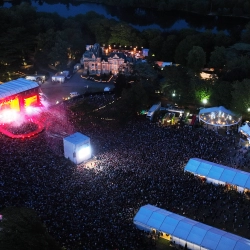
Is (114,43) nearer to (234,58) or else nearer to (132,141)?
(234,58)

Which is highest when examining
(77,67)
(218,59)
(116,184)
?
(218,59)

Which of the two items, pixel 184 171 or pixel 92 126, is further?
pixel 92 126

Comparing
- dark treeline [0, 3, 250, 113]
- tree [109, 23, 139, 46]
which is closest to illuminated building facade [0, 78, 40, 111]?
dark treeline [0, 3, 250, 113]

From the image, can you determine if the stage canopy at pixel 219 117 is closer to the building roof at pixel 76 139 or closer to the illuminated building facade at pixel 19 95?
the building roof at pixel 76 139

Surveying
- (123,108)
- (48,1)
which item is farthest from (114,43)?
(48,1)

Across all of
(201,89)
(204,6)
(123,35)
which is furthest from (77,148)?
(204,6)

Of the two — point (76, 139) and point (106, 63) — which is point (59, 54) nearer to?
point (106, 63)

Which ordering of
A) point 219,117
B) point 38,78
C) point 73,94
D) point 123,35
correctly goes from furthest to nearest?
point 123,35 < point 38,78 < point 73,94 < point 219,117
